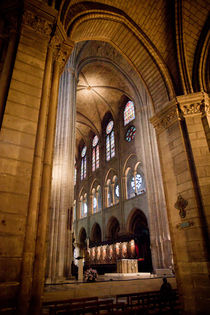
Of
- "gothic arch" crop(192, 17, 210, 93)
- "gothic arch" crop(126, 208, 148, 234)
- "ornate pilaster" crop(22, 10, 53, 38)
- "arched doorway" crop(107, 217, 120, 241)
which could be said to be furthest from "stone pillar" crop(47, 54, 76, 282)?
"arched doorway" crop(107, 217, 120, 241)

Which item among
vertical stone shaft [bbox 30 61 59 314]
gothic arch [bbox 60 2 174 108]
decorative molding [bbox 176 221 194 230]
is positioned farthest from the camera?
gothic arch [bbox 60 2 174 108]

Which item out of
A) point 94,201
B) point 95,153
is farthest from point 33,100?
point 95,153

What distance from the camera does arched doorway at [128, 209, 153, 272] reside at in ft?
51.8

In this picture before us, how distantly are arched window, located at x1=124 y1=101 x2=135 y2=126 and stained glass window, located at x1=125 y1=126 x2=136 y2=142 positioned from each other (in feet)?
2.73

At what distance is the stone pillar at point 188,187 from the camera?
493 cm

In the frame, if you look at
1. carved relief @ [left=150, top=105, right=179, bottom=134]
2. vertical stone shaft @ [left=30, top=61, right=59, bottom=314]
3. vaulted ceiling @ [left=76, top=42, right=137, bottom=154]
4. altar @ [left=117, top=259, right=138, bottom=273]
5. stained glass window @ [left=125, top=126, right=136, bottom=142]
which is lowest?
altar @ [left=117, top=259, right=138, bottom=273]

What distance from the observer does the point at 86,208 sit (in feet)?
79.5

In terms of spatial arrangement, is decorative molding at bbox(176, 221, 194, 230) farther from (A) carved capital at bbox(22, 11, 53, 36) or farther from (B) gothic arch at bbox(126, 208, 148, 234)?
(B) gothic arch at bbox(126, 208, 148, 234)

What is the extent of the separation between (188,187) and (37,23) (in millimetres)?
4996

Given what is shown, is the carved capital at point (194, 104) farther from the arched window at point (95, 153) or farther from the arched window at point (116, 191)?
the arched window at point (95, 153)

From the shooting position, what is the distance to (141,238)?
53.5ft

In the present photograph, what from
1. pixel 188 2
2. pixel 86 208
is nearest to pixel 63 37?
pixel 188 2

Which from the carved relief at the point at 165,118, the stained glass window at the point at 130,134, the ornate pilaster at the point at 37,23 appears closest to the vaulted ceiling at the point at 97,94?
the stained glass window at the point at 130,134

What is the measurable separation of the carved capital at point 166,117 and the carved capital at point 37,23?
13.1 ft
